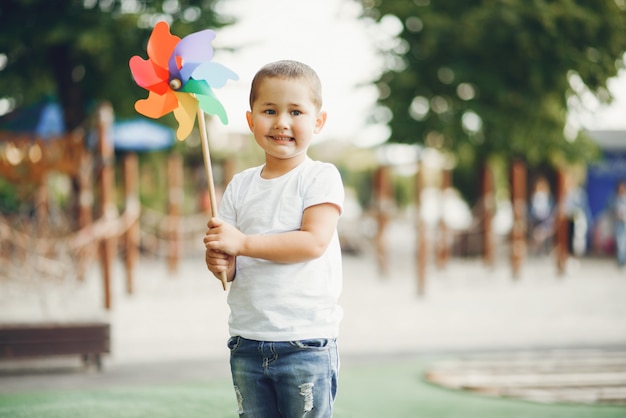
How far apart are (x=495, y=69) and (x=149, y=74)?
13.8 meters

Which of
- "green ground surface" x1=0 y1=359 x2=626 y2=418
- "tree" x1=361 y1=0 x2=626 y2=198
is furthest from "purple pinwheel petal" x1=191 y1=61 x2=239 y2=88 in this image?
"tree" x1=361 y1=0 x2=626 y2=198

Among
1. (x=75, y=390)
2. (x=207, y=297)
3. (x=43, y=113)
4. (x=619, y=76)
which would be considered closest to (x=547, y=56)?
(x=619, y=76)

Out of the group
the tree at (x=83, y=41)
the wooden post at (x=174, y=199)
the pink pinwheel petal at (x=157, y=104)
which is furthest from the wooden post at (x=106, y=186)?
the pink pinwheel petal at (x=157, y=104)

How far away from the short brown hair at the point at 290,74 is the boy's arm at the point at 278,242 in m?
0.40

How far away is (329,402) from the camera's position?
252cm

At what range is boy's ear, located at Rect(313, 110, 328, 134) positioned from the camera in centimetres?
262

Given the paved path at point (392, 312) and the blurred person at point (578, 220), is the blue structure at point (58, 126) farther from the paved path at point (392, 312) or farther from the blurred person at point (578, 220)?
the blurred person at point (578, 220)

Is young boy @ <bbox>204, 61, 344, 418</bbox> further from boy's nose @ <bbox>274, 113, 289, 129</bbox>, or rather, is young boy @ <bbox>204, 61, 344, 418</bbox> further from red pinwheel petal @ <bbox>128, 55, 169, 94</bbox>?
red pinwheel petal @ <bbox>128, 55, 169, 94</bbox>

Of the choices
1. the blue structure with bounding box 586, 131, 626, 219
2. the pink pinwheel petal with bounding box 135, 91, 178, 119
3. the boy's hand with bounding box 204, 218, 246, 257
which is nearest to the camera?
the boy's hand with bounding box 204, 218, 246, 257

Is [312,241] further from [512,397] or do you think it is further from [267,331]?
[512,397]

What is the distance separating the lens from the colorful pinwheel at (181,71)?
Answer: 2.63 m

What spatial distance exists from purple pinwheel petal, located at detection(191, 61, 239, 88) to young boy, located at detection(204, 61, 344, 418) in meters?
0.16

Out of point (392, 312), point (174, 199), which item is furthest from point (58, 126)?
point (392, 312)

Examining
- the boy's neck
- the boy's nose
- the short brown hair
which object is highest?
the short brown hair
